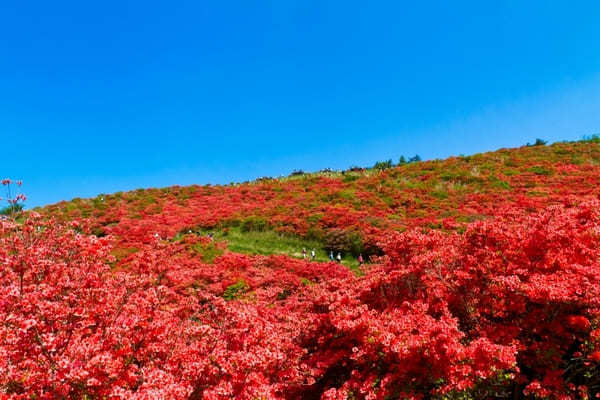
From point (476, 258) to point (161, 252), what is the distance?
9.31m

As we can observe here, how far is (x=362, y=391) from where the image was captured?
5.74 m

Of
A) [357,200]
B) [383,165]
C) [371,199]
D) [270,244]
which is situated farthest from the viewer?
[383,165]

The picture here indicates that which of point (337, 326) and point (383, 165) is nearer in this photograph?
point (337, 326)

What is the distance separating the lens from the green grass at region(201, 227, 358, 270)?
2074 centimetres

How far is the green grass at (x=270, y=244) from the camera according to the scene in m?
20.7

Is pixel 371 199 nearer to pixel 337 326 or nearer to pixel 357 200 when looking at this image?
pixel 357 200

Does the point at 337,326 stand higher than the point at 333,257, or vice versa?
the point at 333,257

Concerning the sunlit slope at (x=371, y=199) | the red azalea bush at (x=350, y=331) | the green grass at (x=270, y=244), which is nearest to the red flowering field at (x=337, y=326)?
the red azalea bush at (x=350, y=331)

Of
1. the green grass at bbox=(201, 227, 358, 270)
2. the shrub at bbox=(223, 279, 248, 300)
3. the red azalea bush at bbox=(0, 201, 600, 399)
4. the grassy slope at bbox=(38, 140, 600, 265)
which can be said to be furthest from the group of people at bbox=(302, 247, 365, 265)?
the red azalea bush at bbox=(0, 201, 600, 399)

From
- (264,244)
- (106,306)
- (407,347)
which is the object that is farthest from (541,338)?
(264,244)

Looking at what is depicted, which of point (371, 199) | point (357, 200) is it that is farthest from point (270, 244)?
point (371, 199)

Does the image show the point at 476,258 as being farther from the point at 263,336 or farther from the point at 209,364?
the point at 209,364

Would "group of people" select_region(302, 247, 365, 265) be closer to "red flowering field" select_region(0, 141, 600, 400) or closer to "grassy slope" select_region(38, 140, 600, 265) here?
"grassy slope" select_region(38, 140, 600, 265)

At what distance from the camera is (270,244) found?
22.8m
